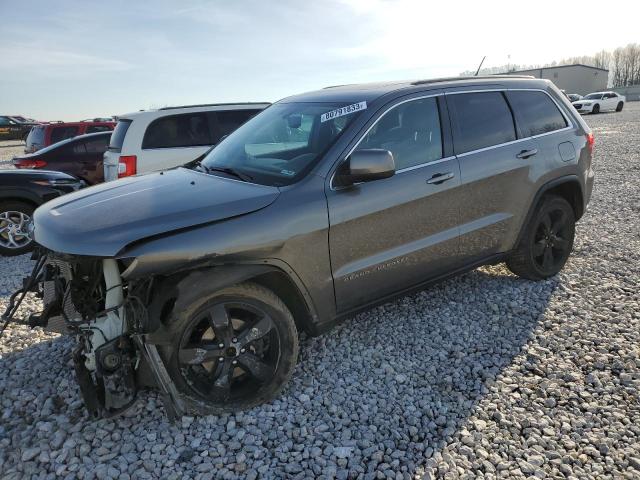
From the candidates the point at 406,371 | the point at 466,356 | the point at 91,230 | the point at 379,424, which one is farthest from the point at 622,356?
the point at 91,230

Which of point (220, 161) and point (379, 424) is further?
point (220, 161)

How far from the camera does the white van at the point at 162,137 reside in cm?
686

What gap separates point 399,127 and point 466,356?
1699mm

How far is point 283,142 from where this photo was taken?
3570mm

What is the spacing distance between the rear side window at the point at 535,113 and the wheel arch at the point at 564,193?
47 cm

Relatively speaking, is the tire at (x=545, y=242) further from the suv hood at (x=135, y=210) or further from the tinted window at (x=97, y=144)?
the tinted window at (x=97, y=144)

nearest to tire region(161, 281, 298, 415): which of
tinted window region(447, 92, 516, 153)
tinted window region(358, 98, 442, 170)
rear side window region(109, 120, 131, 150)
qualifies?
tinted window region(358, 98, 442, 170)

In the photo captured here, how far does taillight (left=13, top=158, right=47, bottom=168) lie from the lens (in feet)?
29.5

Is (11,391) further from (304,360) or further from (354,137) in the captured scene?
(354,137)

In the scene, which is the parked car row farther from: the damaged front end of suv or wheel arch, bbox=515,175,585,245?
the damaged front end of suv

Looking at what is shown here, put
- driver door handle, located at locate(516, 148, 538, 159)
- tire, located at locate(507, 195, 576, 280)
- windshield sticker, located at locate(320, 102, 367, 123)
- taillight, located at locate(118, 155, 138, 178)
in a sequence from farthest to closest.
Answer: taillight, located at locate(118, 155, 138, 178) → tire, located at locate(507, 195, 576, 280) → driver door handle, located at locate(516, 148, 538, 159) → windshield sticker, located at locate(320, 102, 367, 123)

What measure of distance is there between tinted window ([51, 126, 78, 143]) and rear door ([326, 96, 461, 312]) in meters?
13.2

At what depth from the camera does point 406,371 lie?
3.20m

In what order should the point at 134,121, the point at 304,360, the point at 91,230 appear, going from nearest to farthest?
the point at 91,230
the point at 304,360
the point at 134,121
